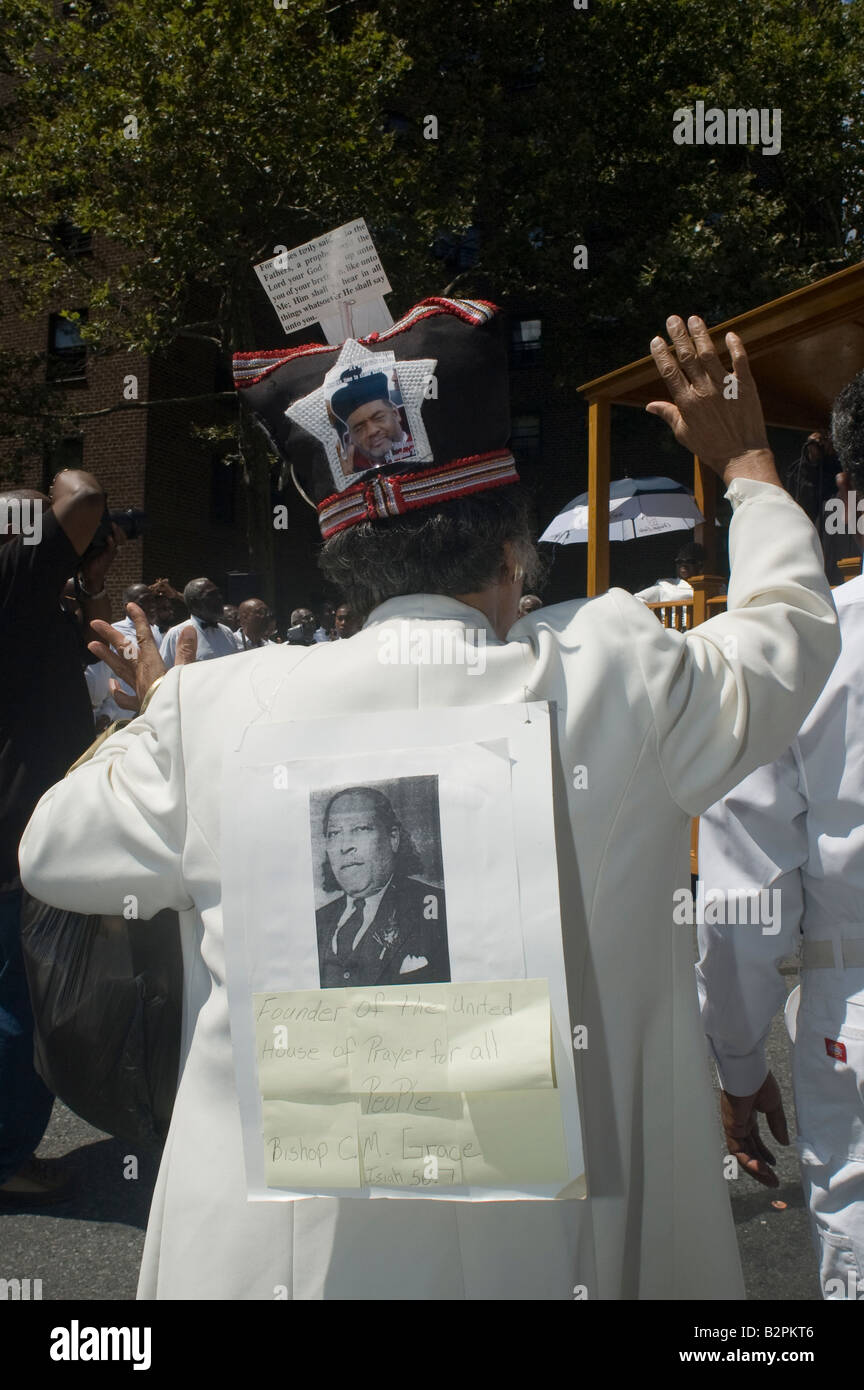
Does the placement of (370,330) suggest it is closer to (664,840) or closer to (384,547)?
(384,547)

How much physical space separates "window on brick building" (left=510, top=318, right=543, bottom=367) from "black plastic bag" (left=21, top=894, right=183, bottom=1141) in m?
21.9

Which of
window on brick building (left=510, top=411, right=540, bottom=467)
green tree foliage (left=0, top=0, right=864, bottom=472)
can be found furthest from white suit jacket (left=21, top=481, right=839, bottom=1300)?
window on brick building (left=510, top=411, right=540, bottom=467)

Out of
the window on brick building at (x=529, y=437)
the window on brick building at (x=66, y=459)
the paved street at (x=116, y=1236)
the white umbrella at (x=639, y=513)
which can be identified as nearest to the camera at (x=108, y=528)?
the paved street at (x=116, y=1236)

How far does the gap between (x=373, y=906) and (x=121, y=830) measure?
→ 35 cm

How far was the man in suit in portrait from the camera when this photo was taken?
125 centimetres

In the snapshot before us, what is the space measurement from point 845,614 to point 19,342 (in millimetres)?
22201

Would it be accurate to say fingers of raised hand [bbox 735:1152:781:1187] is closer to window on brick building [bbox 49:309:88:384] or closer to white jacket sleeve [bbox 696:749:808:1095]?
white jacket sleeve [bbox 696:749:808:1095]

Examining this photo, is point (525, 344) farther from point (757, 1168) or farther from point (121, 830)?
point (121, 830)

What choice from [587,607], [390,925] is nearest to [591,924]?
[390,925]

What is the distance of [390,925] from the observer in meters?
1.26

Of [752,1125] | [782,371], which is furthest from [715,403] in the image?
[782,371]

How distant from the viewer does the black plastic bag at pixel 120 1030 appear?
6.72 ft

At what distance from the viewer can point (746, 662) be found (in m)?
1.33

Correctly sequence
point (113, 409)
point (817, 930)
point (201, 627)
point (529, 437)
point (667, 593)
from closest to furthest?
point (817, 930), point (667, 593), point (201, 627), point (113, 409), point (529, 437)
